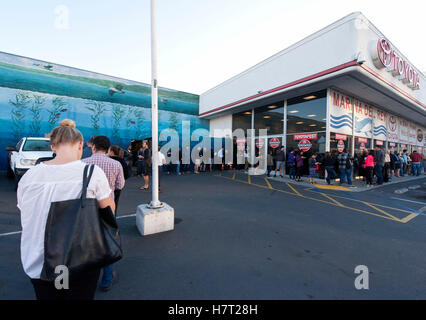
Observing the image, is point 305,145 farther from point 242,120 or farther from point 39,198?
point 39,198

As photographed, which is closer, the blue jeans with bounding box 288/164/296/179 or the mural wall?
the blue jeans with bounding box 288/164/296/179

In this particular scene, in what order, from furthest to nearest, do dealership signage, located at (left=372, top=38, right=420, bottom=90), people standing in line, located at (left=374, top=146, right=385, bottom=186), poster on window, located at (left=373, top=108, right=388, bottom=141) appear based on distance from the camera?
poster on window, located at (left=373, top=108, right=388, bottom=141) < people standing in line, located at (left=374, top=146, right=385, bottom=186) < dealership signage, located at (left=372, top=38, right=420, bottom=90)

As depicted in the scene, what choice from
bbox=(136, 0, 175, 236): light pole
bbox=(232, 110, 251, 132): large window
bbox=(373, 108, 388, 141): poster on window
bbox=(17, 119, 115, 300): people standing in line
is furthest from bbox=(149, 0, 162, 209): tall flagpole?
bbox=(373, 108, 388, 141): poster on window

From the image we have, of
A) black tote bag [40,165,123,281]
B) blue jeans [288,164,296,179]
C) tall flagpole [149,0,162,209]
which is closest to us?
black tote bag [40,165,123,281]

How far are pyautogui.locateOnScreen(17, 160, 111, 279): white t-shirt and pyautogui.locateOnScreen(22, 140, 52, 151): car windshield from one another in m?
7.50

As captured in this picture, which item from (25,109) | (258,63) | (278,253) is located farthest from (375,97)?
(25,109)

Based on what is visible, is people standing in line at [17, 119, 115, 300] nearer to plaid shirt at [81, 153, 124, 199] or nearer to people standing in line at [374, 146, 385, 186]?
plaid shirt at [81, 153, 124, 199]

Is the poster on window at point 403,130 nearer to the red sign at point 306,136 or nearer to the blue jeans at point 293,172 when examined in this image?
the red sign at point 306,136

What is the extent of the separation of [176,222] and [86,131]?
1266 centimetres

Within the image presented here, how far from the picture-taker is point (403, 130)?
15.3 meters

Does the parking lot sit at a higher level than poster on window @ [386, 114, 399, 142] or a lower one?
lower

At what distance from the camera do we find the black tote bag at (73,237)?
1.11 m

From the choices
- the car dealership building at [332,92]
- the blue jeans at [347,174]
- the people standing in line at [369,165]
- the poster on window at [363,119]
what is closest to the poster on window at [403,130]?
the car dealership building at [332,92]

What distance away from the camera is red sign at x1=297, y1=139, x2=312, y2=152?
32.3ft
